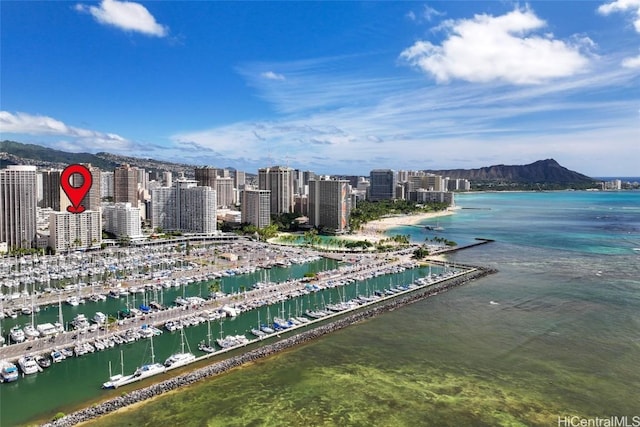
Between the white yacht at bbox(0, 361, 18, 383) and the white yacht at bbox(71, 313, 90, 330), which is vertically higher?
the white yacht at bbox(71, 313, 90, 330)

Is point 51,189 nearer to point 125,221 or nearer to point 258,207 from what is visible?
point 125,221

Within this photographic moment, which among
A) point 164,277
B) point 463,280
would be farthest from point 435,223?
point 164,277

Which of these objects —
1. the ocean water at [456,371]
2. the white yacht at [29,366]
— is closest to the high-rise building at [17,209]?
the white yacht at [29,366]

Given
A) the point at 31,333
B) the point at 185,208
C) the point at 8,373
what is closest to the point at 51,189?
the point at 185,208

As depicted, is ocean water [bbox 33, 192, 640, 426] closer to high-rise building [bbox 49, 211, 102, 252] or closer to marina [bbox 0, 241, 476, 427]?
marina [bbox 0, 241, 476, 427]

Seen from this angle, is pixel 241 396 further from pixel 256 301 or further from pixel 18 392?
pixel 256 301

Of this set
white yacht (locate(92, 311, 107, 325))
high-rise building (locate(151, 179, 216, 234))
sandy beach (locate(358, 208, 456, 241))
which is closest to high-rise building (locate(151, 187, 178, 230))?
high-rise building (locate(151, 179, 216, 234))
